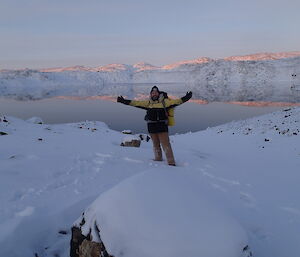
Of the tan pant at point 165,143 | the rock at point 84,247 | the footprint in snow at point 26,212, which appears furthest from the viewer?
the tan pant at point 165,143

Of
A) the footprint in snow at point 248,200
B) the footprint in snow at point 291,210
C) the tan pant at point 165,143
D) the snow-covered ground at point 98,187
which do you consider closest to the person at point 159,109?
the tan pant at point 165,143

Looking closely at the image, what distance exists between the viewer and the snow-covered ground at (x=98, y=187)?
4.34 metres

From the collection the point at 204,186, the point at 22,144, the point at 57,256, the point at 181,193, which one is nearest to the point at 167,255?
the point at 181,193

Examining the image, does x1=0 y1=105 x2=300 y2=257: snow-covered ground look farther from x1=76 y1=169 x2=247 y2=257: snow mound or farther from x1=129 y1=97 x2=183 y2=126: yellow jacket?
x1=129 y1=97 x2=183 y2=126: yellow jacket

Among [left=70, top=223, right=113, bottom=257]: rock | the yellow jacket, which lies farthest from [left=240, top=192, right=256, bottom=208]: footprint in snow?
[left=70, top=223, right=113, bottom=257]: rock

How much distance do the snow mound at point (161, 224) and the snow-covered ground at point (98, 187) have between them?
19 centimetres

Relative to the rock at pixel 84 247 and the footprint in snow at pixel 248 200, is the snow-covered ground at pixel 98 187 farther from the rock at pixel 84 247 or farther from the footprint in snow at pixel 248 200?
the rock at pixel 84 247

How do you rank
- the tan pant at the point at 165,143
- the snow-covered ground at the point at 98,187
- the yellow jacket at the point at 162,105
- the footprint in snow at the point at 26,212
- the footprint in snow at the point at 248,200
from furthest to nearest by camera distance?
the tan pant at the point at 165,143, the yellow jacket at the point at 162,105, the footprint in snow at the point at 248,200, the footprint in snow at the point at 26,212, the snow-covered ground at the point at 98,187

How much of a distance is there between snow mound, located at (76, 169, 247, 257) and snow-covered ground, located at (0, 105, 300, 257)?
0.19 metres

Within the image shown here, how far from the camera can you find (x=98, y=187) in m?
6.31

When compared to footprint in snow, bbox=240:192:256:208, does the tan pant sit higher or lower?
higher

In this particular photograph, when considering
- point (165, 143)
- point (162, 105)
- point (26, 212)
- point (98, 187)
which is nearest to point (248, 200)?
point (165, 143)

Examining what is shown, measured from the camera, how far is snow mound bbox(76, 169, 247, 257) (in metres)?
3.14

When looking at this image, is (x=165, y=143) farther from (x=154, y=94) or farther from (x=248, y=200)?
(x=248, y=200)
